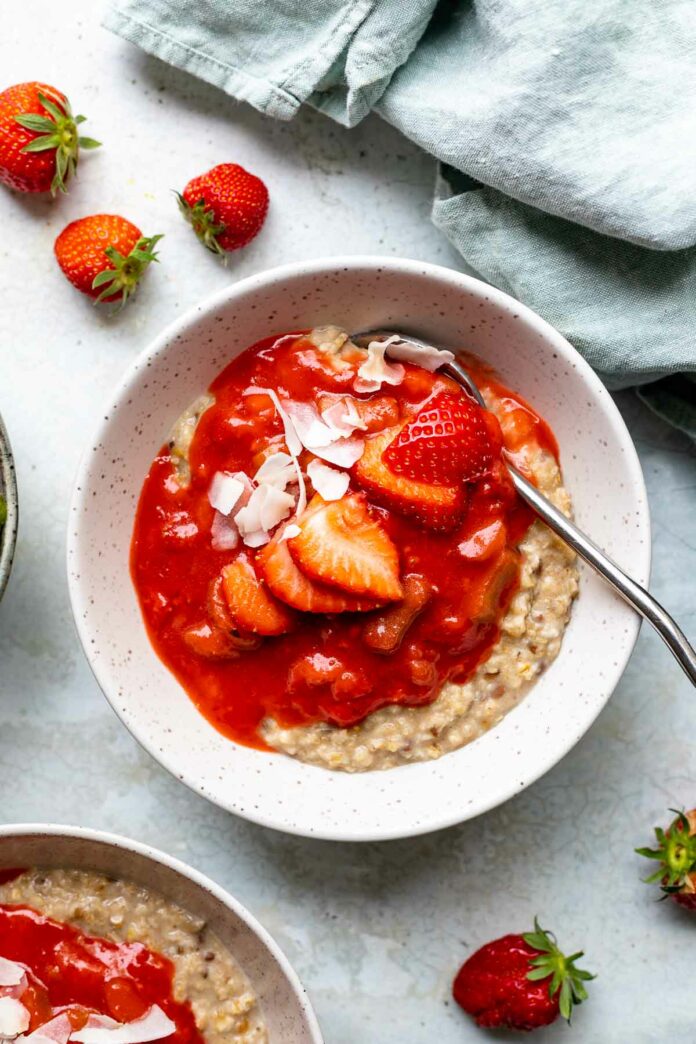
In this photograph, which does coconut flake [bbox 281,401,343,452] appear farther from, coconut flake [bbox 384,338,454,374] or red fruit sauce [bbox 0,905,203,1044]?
red fruit sauce [bbox 0,905,203,1044]

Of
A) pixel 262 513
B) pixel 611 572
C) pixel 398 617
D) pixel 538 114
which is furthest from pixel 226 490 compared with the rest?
pixel 538 114

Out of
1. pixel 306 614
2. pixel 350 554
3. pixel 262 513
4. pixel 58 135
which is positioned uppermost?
pixel 58 135

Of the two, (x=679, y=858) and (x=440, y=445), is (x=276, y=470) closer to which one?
(x=440, y=445)

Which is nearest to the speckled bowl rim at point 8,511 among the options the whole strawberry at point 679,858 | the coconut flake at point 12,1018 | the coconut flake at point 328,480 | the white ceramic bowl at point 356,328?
the white ceramic bowl at point 356,328

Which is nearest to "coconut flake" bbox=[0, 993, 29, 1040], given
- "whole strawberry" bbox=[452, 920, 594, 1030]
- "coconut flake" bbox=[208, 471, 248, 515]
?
"whole strawberry" bbox=[452, 920, 594, 1030]

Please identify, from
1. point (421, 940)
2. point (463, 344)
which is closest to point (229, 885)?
point (421, 940)

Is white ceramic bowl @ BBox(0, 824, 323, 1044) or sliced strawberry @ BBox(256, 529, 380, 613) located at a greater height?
sliced strawberry @ BBox(256, 529, 380, 613)

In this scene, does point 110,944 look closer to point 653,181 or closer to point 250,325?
point 250,325
